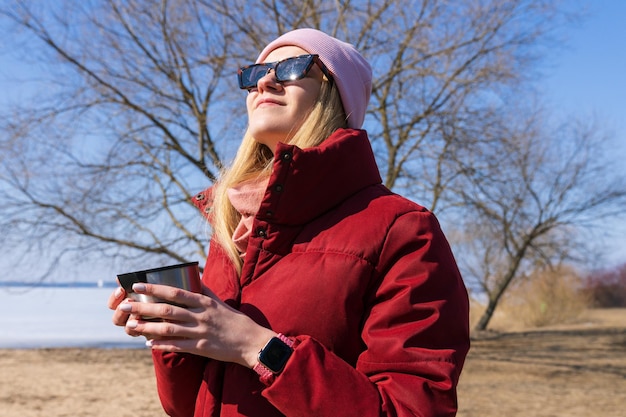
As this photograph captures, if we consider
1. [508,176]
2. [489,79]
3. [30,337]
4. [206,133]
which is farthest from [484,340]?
[30,337]

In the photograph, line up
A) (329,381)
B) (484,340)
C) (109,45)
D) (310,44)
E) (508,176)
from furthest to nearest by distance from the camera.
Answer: (484,340)
(508,176)
(109,45)
(310,44)
(329,381)

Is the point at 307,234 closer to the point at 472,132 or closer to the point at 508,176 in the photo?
the point at 472,132

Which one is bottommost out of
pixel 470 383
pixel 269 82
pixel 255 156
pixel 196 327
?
pixel 470 383

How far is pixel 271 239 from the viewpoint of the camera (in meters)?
1.44

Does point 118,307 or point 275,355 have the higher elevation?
point 118,307

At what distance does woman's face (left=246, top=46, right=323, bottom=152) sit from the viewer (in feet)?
5.34

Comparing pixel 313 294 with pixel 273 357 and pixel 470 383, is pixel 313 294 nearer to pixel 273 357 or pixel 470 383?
pixel 273 357

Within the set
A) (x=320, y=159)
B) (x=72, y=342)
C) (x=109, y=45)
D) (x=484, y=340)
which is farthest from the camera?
(x=484, y=340)

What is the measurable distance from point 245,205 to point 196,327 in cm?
43

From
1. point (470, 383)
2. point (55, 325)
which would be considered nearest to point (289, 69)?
point (470, 383)

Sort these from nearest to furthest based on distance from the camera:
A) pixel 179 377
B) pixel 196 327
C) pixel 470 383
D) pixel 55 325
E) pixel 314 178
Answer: pixel 196 327, pixel 314 178, pixel 179 377, pixel 470 383, pixel 55 325

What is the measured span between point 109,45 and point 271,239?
8.01 m

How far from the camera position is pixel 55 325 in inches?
600

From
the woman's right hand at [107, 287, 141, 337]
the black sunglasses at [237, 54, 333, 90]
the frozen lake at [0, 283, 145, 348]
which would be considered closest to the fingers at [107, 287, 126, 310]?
the woman's right hand at [107, 287, 141, 337]
